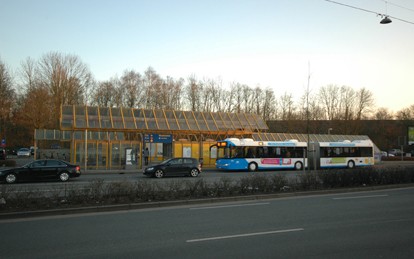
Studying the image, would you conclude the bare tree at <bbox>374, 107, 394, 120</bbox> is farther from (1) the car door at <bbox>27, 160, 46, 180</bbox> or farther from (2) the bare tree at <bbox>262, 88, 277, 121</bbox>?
(1) the car door at <bbox>27, 160, 46, 180</bbox>

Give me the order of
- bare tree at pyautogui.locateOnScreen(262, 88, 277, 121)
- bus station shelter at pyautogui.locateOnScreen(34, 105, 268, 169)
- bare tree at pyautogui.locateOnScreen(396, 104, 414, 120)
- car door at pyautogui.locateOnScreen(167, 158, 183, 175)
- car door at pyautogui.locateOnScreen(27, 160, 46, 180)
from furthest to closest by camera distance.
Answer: bare tree at pyautogui.locateOnScreen(396, 104, 414, 120) < bare tree at pyautogui.locateOnScreen(262, 88, 277, 121) < bus station shelter at pyautogui.locateOnScreen(34, 105, 268, 169) < car door at pyautogui.locateOnScreen(167, 158, 183, 175) < car door at pyautogui.locateOnScreen(27, 160, 46, 180)

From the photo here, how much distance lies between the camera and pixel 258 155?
33281 mm

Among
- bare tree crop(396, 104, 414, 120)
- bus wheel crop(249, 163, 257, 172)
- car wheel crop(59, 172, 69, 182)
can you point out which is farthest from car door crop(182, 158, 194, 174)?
bare tree crop(396, 104, 414, 120)

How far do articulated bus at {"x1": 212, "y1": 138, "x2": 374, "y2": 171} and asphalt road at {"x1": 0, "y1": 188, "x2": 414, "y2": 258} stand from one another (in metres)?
20.5

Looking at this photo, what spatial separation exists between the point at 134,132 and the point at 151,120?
2.12m

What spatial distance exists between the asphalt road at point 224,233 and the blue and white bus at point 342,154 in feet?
80.0

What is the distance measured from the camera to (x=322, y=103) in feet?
270

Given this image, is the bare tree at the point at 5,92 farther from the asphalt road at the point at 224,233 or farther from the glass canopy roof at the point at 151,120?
the asphalt road at the point at 224,233

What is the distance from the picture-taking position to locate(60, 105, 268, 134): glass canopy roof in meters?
32.8

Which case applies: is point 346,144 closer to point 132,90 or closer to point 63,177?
point 63,177

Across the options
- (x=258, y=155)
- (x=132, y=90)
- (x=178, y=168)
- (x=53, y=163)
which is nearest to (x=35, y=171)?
(x=53, y=163)

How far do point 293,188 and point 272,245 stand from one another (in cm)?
930

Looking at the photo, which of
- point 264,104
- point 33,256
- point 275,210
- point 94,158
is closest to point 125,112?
point 94,158

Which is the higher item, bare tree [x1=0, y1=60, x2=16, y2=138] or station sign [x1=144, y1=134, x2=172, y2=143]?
bare tree [x1=0, y1=60, x2=16, y2=138]
